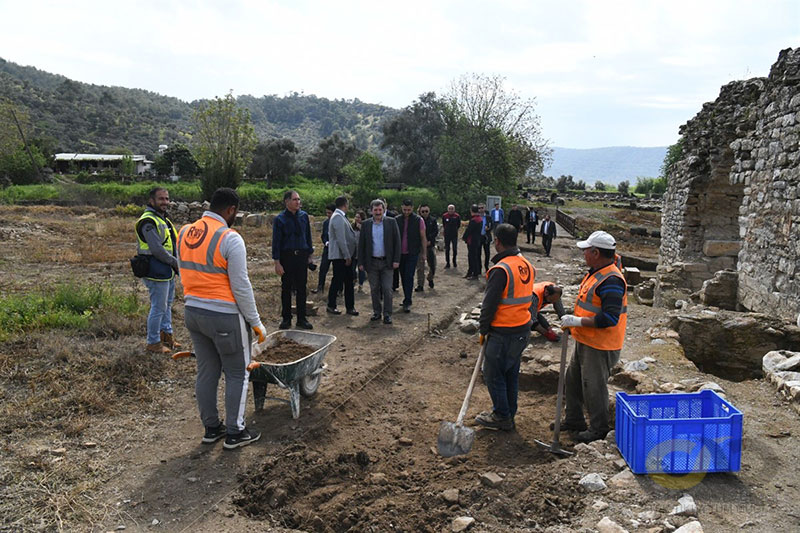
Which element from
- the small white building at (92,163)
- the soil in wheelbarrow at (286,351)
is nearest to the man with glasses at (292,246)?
Answer: the soil in wheelbarrow at (286,351)

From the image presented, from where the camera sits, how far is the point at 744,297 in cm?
838

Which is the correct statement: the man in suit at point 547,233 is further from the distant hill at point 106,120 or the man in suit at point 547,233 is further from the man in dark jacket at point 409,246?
the distant hill at point 106,120

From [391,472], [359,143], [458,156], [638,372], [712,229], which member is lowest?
[391,472]

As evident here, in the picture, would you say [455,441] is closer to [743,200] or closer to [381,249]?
[381,249]

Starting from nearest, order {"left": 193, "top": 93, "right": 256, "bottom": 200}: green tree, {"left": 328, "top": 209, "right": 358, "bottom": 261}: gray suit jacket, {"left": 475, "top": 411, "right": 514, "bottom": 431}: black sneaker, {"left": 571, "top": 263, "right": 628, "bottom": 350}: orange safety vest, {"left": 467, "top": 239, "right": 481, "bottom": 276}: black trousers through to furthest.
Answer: {"left": 571, "top": 263, "right": 628, "bottom": 350}: orange safety vest → {"left": 475, "top": 411, "right": 514, "bottom": 431}: black sneaker → {"left": 328, "top": 209, "right": 358, "bottom": 261}: gray suit jacket → {"left": 467, "top": 239, "right": 481, "bottom": 276}: black trousers → {"left": 193, "top": 93, "right": 256, "bottom": 200}: green tree

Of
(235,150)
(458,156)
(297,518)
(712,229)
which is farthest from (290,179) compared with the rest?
(297,518)

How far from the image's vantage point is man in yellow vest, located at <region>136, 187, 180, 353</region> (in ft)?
20.7

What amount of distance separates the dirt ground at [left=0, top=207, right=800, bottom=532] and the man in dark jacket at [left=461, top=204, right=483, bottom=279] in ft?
18.7

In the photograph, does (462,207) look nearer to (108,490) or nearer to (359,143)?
(108,490)

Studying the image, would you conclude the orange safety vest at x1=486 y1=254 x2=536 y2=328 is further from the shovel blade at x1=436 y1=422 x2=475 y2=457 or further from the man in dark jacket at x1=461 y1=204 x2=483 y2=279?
the man in dark jacket at x1=461 y1=204 x2=483 y2=279

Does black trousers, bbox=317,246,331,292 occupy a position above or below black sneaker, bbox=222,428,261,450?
above

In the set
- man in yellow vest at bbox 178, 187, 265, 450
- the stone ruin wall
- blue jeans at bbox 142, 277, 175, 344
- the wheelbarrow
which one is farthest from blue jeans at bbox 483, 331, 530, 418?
the stone ruin wall

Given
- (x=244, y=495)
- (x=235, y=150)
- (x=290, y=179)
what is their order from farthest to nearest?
(x=290, y=179)
(x=235, y=150)
(x=244, y=495)

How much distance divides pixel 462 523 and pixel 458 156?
3139cm
